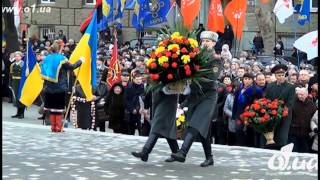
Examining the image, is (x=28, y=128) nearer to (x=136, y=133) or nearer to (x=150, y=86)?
(x=136, y=133)

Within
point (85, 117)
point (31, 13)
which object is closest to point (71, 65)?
point (85, 117)

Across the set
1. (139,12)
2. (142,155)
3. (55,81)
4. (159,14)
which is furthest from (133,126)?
(139,12)

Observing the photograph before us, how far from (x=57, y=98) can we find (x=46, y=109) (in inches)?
14.0

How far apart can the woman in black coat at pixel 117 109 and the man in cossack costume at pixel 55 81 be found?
1.18m

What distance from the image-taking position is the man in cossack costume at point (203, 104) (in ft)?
36.0

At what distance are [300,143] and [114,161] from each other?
360 centimetres

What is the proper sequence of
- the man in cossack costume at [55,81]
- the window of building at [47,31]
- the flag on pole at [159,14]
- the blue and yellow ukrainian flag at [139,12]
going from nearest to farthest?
the man in cossack costume at [55,81]
the flag on pole at [159,14]
the blue and yellow ukrainian flag at [139,12]
the window of building at [47,31]

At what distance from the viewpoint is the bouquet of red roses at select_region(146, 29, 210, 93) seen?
35.6 ft

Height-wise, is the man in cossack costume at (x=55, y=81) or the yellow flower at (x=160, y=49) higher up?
the yellow flower at (x=160, y=49)

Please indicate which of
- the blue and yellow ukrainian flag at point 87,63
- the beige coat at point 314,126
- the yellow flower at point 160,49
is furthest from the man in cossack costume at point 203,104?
the blue and yellow ukrainian flag at point 87,63

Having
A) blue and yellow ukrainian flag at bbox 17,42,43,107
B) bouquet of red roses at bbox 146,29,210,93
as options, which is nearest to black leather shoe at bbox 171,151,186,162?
bouquet of red roses at bbox 146,29,210,93

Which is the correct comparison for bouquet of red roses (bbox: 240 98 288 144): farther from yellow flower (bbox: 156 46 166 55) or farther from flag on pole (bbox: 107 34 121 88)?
flag on pole (bbox: 107 34 121 88)

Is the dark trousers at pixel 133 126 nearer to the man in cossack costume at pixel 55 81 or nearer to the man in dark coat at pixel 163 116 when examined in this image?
the man in cossack costume at pixel 55 81

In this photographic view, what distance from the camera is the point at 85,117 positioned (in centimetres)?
1681
